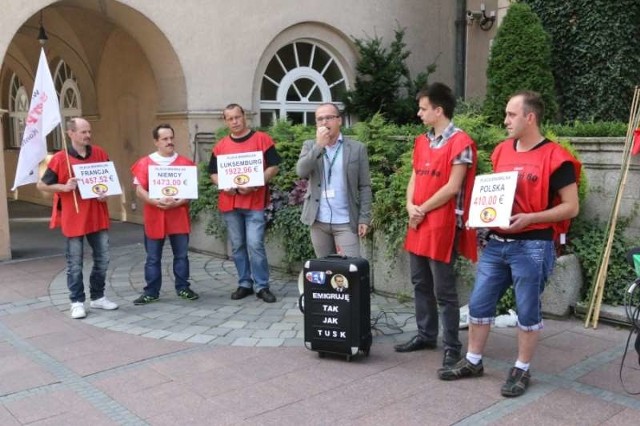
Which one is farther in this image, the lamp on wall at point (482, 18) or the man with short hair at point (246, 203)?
the lamp on wall at point (482, 18)

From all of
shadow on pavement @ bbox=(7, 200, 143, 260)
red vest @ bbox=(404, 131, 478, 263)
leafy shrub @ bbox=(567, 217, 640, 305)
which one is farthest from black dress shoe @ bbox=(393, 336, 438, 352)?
shadow on pavement @ bbox=(7, 200, 143, 260)

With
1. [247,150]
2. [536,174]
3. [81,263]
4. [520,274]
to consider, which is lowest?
[81,263]

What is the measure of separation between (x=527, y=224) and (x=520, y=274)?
318 millimetres

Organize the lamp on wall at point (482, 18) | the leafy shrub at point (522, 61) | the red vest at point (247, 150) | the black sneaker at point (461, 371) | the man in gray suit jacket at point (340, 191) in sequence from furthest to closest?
the lamp on wall at point (482, 18), the leafy shrub at point (522, 61), the red vest at point (247, 150), the man in gray suit jacket at point (340, 191), the black sneaker at point (461, 371)

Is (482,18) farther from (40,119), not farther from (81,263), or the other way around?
(81,263)

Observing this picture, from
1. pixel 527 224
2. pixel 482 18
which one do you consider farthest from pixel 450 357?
pixel 482 18

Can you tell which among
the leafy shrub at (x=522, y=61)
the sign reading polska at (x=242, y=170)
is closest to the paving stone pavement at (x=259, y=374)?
the sign reading polska at (x=242, y=170)

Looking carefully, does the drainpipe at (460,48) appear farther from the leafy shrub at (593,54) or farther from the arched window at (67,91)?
the arched window at (67,91)

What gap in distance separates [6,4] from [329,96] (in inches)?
237

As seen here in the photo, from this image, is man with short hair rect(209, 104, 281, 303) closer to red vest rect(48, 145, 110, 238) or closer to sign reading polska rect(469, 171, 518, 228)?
red vest rect(48, 145, 110, 238)

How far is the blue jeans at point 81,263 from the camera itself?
581 cm

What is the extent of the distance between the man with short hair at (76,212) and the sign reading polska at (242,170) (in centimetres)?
112

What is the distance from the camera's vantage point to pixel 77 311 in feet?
19.1

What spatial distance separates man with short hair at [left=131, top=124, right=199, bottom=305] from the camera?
618 centimetres
